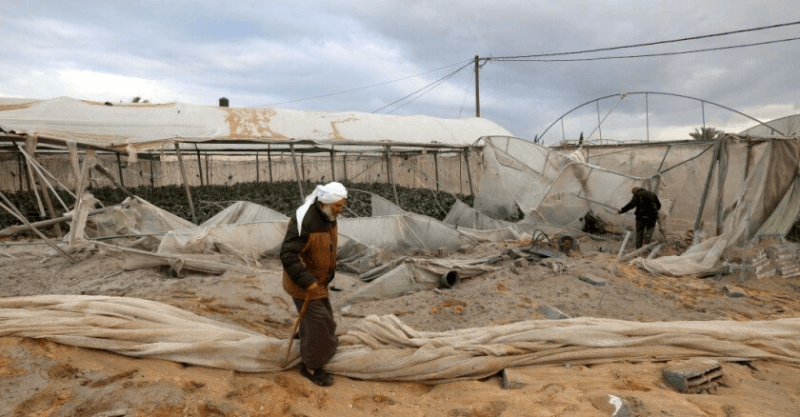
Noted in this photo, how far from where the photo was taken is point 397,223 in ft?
28.4

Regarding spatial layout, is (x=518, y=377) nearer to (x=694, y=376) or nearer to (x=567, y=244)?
(x=694, y=376)

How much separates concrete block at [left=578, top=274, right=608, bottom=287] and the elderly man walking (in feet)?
13.6

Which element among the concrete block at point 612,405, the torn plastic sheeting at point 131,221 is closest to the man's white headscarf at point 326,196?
the concrete block at point 612,405

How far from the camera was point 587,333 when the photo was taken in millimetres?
3828

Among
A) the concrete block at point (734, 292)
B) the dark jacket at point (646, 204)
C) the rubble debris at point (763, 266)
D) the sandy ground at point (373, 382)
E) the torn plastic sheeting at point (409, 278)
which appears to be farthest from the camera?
the dark jacket at point (646, 204)

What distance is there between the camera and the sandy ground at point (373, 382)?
286cm

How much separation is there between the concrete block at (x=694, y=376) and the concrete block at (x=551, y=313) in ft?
4.44

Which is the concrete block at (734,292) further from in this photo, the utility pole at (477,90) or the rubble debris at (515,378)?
the utility pole at (477,90)

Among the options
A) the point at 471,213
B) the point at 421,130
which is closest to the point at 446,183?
the point at 421,130

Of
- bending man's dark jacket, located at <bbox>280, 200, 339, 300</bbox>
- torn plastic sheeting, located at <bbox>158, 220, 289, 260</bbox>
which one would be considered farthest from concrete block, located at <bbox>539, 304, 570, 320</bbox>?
torn plastic sheeting, located at <bbox>158, 220, 289, 260</bbox>

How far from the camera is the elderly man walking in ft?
10.8

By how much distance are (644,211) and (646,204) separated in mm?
145

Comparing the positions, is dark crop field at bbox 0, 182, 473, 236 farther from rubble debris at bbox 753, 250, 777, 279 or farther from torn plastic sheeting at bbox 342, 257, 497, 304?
rubble debris at bbox 753, 250, 777, 279

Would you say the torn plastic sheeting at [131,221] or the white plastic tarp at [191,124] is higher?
the white plastic tarp at [191,124]
